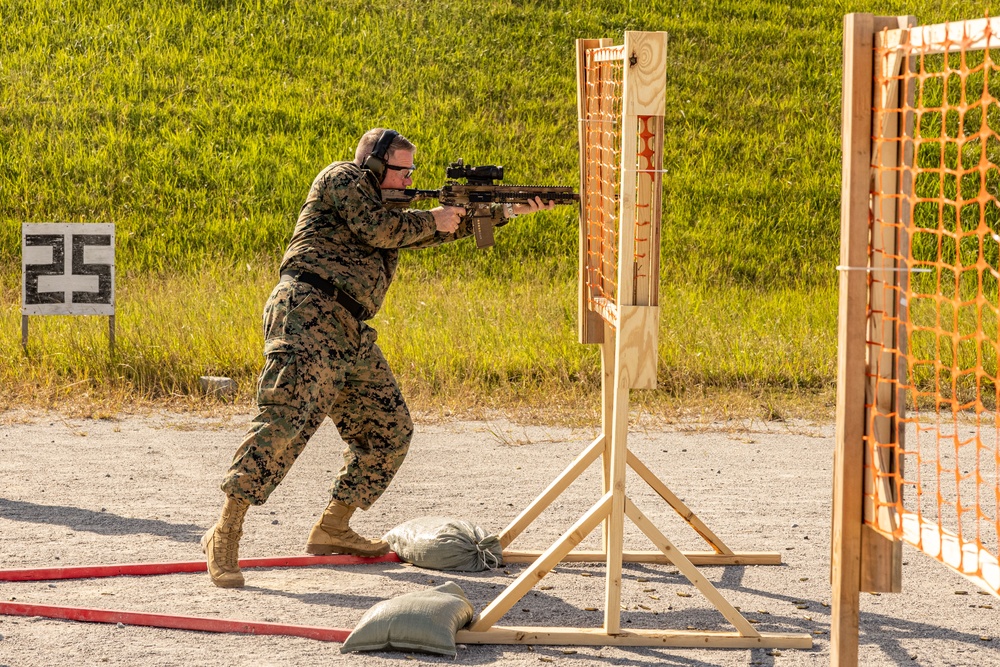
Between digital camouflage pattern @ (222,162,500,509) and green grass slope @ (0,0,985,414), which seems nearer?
digital camouflage pattern @ (222,162,500,509)

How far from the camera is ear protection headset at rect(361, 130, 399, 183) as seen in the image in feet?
20.3

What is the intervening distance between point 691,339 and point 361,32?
13.9 meters

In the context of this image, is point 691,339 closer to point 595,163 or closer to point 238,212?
point 595,163

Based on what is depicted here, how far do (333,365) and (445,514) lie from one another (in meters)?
1.60

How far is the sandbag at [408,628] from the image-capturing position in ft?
16.5

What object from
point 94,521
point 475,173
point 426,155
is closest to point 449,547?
point 475,173

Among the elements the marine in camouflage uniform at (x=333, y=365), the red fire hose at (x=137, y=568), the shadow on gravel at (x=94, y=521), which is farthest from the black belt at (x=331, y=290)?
the shadow on gravel at (x=94, y=521)

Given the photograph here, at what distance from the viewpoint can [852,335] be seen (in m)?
3.76

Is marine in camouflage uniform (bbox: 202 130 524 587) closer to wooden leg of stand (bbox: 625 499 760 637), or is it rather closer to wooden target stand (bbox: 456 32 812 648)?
wooden target stand (bbox: 456 32 812 648)

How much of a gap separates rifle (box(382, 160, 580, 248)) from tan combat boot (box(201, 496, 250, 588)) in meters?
1.60

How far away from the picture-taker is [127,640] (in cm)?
511

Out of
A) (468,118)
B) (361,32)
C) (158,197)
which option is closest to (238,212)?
(158,197)

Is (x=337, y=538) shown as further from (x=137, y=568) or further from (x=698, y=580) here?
(x=698, y=580)

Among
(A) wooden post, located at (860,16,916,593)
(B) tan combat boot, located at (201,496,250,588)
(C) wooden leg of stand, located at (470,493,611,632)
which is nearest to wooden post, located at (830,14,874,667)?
(A) wooden post, located at (860,16,916,593)
